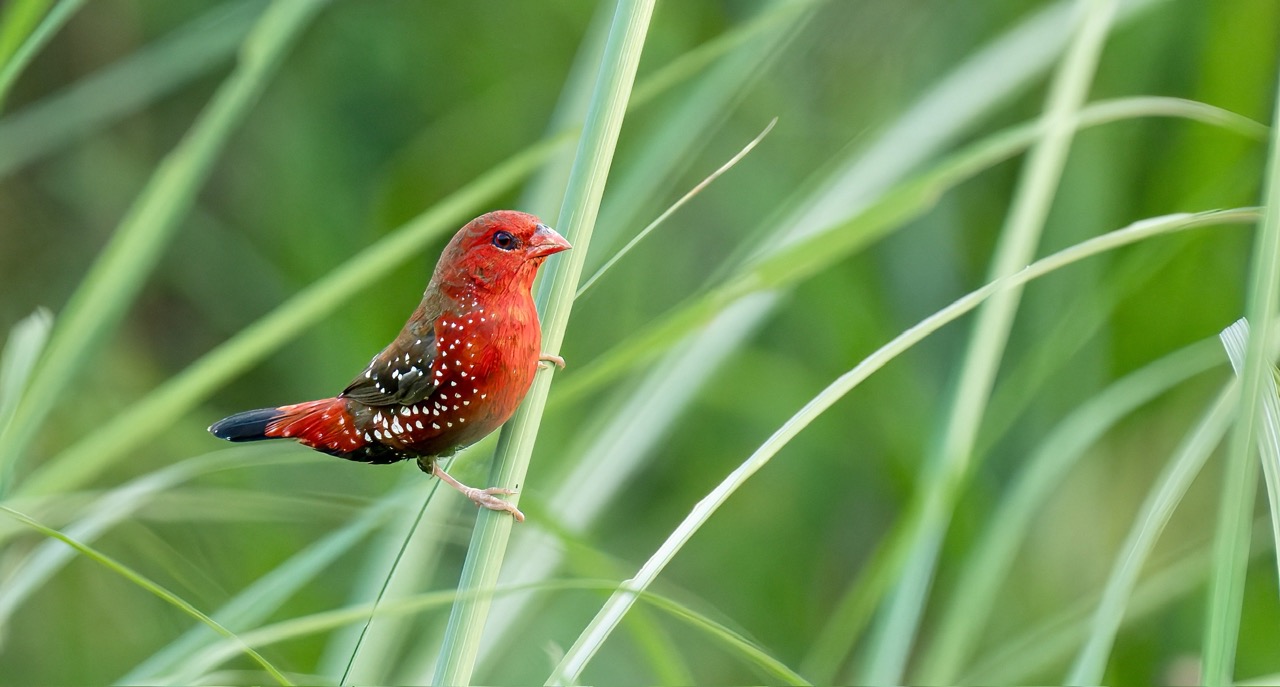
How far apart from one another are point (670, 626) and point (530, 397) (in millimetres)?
1377

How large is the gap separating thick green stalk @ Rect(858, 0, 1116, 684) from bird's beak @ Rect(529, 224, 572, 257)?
42 centimetres

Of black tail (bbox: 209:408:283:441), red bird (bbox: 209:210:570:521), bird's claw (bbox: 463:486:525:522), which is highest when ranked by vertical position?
red bird (bbox: 209:210:570:521)

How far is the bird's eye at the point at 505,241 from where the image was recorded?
995 millimetres

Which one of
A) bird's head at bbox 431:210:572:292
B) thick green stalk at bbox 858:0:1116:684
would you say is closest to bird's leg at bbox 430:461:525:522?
bird's head at bbox 431:210:572:292

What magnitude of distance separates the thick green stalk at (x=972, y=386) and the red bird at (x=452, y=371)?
376 millimetres

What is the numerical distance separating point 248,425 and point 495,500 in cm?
32

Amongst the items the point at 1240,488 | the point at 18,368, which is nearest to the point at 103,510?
the point at 18,368

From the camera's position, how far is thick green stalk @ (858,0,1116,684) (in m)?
1.00

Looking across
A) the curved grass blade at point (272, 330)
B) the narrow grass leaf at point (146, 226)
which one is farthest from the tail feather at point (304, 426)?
the narrow grass leaf at point (146, 226)

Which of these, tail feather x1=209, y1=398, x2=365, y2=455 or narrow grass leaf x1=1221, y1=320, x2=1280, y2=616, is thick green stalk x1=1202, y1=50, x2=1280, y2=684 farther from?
tail feather x1=209, y1=398, x2=365, y2=455

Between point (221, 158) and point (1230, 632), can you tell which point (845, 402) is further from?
point (221, 158)

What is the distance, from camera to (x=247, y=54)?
44.8 inches

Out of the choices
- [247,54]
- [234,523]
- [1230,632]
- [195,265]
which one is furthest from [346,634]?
[195,265]

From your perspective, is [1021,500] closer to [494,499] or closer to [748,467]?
[748,467]
